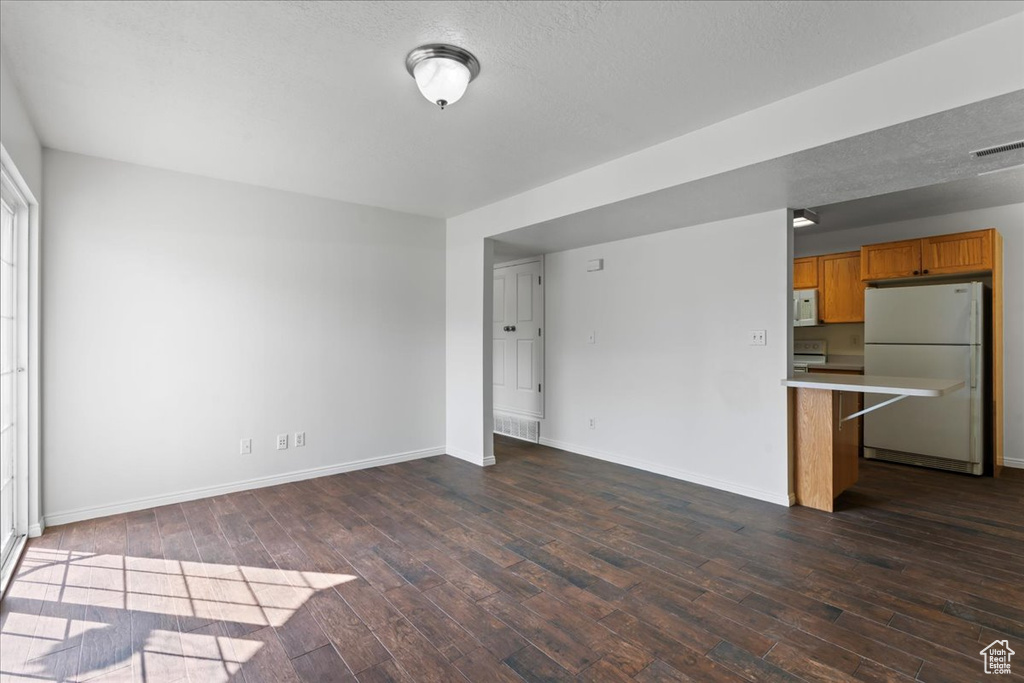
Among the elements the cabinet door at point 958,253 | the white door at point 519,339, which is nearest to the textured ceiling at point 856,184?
the cabinet door at point 958,253

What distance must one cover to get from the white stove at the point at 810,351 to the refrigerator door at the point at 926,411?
851 mm

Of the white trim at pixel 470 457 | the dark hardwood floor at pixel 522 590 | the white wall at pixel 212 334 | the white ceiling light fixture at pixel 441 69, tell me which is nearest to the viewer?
the dark hardwood floor at pixel 522 590

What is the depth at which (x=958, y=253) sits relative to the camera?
436 cm

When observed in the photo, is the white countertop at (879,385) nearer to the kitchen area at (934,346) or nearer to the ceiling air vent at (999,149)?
the kitchen area at (934,346)

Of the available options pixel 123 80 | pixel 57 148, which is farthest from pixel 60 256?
pixel 123 80

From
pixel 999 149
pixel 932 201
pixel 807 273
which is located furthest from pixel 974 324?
pixel 999 149

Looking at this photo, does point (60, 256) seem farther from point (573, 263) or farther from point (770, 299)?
point (770, 299)

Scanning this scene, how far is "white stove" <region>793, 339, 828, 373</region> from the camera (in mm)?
5656

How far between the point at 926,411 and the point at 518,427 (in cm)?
401

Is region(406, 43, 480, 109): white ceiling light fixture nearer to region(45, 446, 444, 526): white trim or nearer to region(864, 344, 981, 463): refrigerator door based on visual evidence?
region(45, 446, 444, 526): white trim

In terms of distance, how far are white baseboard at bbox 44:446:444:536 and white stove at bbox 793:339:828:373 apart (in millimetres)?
4424

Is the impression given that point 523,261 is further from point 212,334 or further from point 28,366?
point 28,366

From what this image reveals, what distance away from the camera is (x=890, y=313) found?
465 cm

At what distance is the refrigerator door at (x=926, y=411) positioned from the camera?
167 inches
